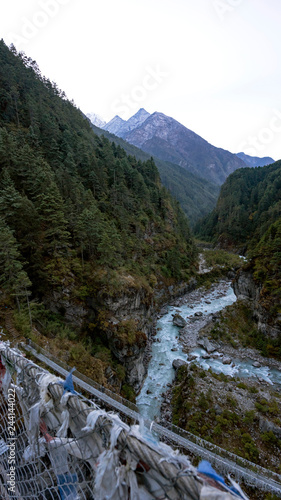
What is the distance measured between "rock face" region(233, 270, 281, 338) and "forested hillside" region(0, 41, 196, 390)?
446 inches

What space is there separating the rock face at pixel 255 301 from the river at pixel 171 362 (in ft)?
12.3

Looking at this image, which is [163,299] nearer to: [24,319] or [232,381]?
[232,381]

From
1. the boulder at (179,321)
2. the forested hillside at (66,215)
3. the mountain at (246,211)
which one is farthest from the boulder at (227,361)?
the mountain at (246,211)

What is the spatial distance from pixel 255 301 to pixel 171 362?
13014mm

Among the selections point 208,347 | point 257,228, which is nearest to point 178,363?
point 208,347

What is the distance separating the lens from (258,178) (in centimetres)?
9575

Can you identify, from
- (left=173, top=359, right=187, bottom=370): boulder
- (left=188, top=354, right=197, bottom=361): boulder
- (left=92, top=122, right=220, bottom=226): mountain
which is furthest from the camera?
(left=92, top=122, right=220, bottom=226): mountain

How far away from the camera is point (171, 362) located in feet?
67.7

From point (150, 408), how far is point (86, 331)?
7145 millimetres

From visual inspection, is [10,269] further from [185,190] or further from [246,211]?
[185,190]

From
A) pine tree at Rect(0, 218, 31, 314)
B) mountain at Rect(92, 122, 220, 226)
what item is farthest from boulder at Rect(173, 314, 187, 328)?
mountain at Rect(92, 122, 220, 226)

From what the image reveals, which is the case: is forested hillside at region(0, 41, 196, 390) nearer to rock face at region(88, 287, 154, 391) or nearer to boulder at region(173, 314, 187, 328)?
rock face at region(88, 287, 154, 391)

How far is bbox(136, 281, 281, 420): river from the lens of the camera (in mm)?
16772

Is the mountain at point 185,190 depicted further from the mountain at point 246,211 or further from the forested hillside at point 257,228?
the forested hillside at point 257,228
